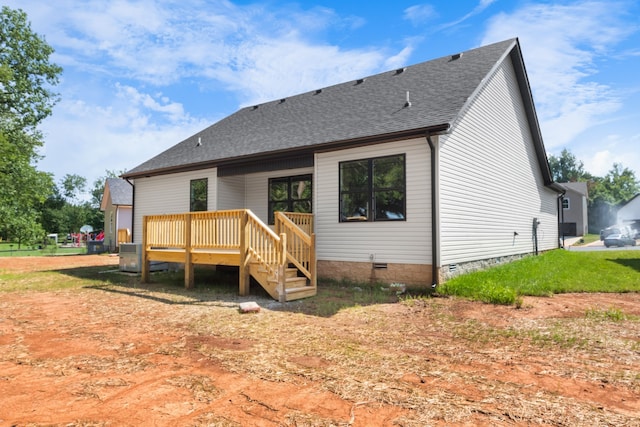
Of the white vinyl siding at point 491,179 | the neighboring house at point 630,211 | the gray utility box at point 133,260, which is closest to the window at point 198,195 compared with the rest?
the gray utility box at point 133,260

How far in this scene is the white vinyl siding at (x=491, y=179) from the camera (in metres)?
9.29

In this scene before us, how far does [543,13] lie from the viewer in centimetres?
1052

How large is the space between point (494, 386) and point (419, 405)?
89 centimetres

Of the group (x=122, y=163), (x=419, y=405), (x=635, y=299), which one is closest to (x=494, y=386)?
(x=419, y=405)

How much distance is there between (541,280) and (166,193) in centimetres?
1284

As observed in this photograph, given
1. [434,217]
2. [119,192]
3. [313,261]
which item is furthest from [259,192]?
[119,192]

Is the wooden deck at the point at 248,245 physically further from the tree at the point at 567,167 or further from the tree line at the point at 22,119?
the tree at the point at 567,167

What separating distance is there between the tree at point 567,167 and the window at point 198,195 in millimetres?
77262

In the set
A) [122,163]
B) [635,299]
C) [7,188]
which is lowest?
[635,299]

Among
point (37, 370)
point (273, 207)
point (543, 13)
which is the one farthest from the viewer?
point (273, 207)

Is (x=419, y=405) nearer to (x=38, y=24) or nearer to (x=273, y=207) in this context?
(x=273, y=207)

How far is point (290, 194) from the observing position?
12.5 m

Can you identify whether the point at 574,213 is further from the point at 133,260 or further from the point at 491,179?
the point at 133,260

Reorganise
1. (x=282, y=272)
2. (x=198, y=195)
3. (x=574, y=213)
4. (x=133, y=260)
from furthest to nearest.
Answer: (x=574, y=213) → (x=198, y=195) → (x=133, y=260) → (x=282, y=272)
